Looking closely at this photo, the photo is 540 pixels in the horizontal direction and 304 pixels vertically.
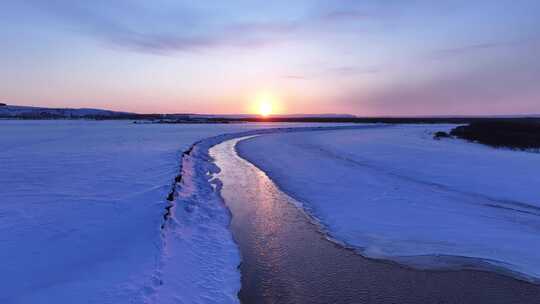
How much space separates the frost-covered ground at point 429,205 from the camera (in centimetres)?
608

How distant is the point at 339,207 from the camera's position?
8.77 meters

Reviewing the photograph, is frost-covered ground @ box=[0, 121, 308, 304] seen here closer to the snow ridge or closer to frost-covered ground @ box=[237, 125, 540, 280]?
the snow ridge

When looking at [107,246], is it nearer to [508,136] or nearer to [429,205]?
[429,205]

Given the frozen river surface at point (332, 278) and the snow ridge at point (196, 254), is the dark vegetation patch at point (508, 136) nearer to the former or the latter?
the frozen river surface at point (332, 278)

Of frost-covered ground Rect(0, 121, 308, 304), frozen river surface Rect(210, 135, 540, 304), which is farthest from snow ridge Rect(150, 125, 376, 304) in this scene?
frozen river surface Rect(210, 135, 540, 304)

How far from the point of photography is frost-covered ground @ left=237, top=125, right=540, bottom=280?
20.0ft

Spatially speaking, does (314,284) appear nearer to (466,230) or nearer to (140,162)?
(466,230)

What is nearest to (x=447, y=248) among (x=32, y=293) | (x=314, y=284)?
(x=314, y=284)

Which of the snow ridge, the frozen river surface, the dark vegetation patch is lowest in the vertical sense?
the frozen river surface

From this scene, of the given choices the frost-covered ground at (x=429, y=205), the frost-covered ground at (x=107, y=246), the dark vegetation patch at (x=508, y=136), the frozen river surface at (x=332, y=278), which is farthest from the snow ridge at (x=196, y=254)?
the dark vegetation patch at (x=508, y=136)

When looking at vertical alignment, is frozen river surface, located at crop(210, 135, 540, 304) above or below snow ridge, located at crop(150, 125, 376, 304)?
below

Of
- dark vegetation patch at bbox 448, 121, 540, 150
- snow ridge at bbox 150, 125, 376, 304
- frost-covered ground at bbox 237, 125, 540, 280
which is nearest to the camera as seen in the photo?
snow ridge at bbox 150, 125, 376, 304

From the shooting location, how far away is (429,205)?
8742 mm

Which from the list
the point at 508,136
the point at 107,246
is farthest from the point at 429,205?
the point at 508,136
